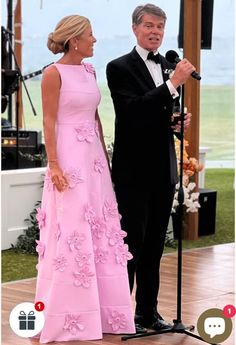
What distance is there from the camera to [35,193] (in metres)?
6.34

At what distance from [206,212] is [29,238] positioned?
166 centimetres

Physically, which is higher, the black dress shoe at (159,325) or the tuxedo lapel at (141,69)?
the tuxedo lapel at (141,69)

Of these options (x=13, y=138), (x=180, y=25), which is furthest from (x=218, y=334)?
(x=13, y=138)

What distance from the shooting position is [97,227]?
378 centimetres

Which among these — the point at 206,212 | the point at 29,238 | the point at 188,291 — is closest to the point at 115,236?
the point at 188,291

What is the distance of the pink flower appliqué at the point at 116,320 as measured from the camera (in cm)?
381

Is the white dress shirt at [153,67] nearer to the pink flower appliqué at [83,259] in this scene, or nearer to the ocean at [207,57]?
the pink flower appliqué at [83,259]

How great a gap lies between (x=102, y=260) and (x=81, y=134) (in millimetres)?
588

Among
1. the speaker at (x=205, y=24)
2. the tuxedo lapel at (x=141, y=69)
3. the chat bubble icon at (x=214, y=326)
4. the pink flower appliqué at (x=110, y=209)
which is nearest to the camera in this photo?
the chat bubble icon at (x=214, y=326)

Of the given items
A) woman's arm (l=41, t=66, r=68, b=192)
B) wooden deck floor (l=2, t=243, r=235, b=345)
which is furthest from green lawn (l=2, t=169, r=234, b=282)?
woman's arm (l=41, t=66, r=68, b=192)

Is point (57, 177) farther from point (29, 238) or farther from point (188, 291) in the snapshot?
point (29, 238)

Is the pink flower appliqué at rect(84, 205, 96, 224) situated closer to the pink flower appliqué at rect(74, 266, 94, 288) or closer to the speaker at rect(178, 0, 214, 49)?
the pink flower appliqué at rect(74, 266, 94, 288)

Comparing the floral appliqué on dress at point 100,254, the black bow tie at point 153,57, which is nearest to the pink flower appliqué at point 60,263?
the floral appliqué on dress at point 100,254

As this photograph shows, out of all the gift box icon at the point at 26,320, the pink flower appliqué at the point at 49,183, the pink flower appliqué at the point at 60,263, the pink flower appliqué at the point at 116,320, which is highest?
the pink flower appliqué at the point at 49,183
